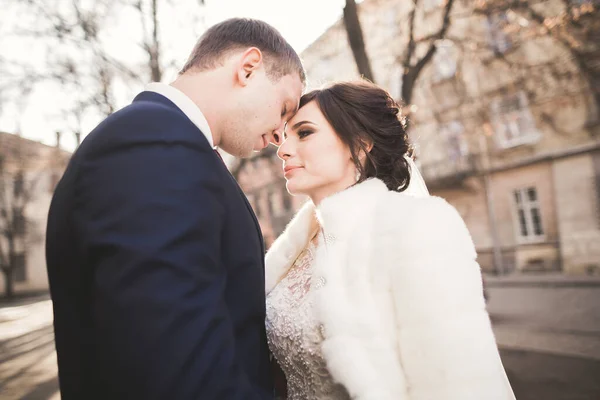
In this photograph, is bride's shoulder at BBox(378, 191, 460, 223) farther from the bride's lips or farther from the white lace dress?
the bride's lips

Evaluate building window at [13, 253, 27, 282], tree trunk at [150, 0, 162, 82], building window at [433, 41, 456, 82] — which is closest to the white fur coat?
building window at [433, 41, 456, 82]

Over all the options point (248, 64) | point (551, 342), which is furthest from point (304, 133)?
point (551, 342)

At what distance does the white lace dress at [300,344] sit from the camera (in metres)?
1.89

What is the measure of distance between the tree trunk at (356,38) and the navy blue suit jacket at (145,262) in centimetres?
524

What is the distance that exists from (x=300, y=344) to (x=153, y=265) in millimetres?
1254

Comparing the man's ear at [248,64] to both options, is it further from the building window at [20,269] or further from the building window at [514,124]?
the building window at [20,269]

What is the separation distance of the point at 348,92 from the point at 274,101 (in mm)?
955

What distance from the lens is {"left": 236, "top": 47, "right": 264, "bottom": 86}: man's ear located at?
5.10ft

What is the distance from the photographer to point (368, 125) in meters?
2.48

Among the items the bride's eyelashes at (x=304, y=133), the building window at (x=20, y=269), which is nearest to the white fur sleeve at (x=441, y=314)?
the bride's eyelashes at (x=304, y=133)

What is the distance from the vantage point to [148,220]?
89 centimetres

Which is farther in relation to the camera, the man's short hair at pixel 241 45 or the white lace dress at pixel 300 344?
the white lace dress at pixel 300 344

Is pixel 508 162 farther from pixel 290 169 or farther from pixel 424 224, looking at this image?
pixel 424 224

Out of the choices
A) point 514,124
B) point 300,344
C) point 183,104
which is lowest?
point 300,344
